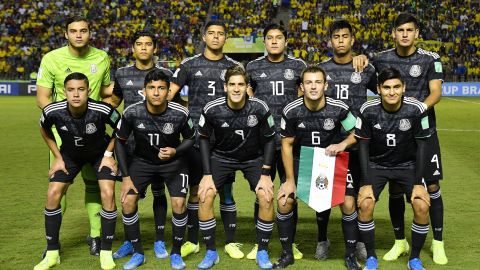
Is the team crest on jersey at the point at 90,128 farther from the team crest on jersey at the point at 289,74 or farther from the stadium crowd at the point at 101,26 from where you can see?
the stadium crowd at the point at 101,26

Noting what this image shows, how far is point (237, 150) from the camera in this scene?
21.2 feet

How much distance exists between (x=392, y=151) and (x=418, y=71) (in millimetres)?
923

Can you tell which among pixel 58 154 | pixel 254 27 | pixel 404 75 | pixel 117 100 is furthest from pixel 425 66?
pixel 254 27

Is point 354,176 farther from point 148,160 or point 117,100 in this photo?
point 117,100

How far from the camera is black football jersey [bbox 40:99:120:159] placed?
6.36 m

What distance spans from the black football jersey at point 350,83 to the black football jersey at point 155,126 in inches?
58.0

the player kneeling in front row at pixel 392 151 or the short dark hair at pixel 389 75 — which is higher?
the short dark hair at pixel 389 75

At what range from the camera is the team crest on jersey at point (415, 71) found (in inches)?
258

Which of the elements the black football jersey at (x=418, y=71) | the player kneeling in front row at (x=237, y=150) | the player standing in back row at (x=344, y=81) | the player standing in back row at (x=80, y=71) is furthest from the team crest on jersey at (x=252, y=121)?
the player standing in back row at (x=80, y=71)

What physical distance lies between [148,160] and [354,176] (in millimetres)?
1964

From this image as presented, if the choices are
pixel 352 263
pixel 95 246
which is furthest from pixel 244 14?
pixel 352 263

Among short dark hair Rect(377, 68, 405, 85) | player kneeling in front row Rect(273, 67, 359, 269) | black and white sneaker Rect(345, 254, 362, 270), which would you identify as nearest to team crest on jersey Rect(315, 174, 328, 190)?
player kneeling in front row Rect(273, 67, 359, 269)

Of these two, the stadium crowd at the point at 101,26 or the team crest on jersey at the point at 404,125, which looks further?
the stadium crowd at the point at 101,26

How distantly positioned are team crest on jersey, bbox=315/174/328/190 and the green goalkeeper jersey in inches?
101
